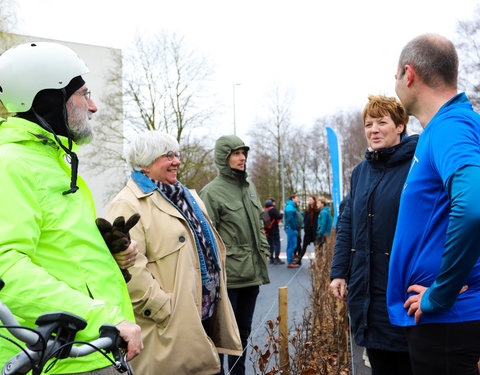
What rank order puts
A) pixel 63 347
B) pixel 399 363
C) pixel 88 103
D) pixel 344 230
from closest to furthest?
pixel 63 347, pixel 88 103, pixel 399 363, pixel 344 230

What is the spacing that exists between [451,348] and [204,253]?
5.88ft

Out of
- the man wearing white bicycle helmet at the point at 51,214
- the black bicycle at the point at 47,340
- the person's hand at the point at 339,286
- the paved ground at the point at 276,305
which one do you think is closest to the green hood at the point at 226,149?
the paved ground at the point at 276,305

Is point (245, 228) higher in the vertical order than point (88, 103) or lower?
lower

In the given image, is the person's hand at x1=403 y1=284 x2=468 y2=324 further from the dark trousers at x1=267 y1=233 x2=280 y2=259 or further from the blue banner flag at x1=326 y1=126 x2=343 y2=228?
the dark trousers at x1=267 y1=233 x2=280 y2=259

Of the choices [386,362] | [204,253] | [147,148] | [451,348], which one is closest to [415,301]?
[451,348]

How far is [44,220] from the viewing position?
159 centimetres

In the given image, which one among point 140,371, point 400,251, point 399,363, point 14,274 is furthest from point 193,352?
point 14,274

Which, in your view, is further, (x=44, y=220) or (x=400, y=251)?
(x=400, y=251)

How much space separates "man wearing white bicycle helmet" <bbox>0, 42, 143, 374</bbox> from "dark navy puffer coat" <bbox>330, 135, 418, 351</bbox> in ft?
4.91

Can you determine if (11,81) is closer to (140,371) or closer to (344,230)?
(140,371)

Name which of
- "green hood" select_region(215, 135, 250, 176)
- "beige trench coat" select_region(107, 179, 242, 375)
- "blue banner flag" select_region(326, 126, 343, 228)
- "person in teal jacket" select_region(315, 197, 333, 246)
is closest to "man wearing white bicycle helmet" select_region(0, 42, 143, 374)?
"beige trench coat" select_region(107, 179, 242, 375)

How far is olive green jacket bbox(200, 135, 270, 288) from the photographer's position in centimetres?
432

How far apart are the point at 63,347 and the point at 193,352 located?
1.60 m

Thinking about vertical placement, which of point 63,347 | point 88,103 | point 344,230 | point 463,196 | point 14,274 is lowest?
point 344,230
